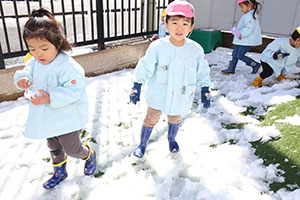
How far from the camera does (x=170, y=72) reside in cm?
221

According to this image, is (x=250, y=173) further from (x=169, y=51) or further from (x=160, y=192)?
(x=169, y=51)

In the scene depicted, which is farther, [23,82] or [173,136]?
[173,136]

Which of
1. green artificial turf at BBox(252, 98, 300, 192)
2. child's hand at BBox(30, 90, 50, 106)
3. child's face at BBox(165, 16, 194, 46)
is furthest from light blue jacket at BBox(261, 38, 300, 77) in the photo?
child's hand at BBox(30, 90, 50, 106)

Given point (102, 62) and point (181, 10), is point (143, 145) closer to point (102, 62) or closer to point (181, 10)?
point (181, 10)

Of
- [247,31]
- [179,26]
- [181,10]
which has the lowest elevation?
[247,31]

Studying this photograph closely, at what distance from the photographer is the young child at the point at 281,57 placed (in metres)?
4.18

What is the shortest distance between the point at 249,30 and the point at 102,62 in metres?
2.76

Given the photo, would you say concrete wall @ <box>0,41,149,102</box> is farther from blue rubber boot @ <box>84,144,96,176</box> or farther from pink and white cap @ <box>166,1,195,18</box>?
pink and white cap @ <box>166,1,195,18</box>

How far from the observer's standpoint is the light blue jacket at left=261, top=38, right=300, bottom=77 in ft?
13.8

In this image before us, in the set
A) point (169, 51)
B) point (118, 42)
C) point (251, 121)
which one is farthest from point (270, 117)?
point (118, 42)

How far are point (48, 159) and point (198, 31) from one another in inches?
212

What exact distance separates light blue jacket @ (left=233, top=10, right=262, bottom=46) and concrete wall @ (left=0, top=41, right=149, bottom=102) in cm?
202

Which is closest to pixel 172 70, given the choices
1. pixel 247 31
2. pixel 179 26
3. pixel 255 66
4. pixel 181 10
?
pixel 179 26

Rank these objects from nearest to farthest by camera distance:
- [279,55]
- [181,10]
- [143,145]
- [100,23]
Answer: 1. [181,10]
2. [143,145]
3. [279,55]
4. [100,23]
